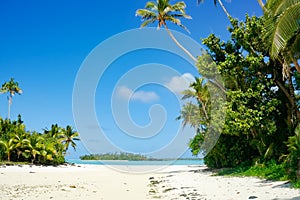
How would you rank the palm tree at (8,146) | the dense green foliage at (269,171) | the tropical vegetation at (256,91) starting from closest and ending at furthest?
the dense green foliage at (269,171)
the tropical vegetation at (256,91)
the palm tree at (8,146)

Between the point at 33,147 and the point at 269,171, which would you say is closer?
the point at 269,171

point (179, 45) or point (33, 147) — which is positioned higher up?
point (179, 45)

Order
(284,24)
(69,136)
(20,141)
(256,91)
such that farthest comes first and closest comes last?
(69,136) → (20,141) → (256,91) → (284,24)

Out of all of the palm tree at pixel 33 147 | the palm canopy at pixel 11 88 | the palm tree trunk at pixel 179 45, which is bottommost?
the palm tree at pixel 33 147

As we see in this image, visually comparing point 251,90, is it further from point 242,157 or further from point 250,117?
point 242,157

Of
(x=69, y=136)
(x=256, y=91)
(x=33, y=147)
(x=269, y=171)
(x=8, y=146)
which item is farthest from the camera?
(x=69, y=136)

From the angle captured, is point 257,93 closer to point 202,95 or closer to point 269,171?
point 269,171

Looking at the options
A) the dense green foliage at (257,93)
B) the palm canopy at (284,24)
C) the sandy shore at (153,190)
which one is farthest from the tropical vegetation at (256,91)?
the palm canopy at (284,24)

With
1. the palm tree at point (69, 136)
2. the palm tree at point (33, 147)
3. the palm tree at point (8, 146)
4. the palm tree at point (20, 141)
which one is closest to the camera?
the palm tree at point (8, 146)

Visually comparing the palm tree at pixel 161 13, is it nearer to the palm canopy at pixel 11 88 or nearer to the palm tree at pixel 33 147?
the palm tree at pixel 33 147

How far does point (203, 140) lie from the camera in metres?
26.9

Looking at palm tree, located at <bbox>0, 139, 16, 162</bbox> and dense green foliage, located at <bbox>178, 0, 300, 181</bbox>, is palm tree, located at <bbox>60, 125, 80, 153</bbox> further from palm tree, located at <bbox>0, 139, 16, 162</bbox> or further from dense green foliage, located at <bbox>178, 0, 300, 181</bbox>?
dense green foliage, located at <bbox>178, 0, 300, 181</bbox>

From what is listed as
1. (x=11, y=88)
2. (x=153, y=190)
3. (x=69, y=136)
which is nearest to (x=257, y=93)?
(x=153, y=190)

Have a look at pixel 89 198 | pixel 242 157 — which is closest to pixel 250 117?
pixel 242 157
